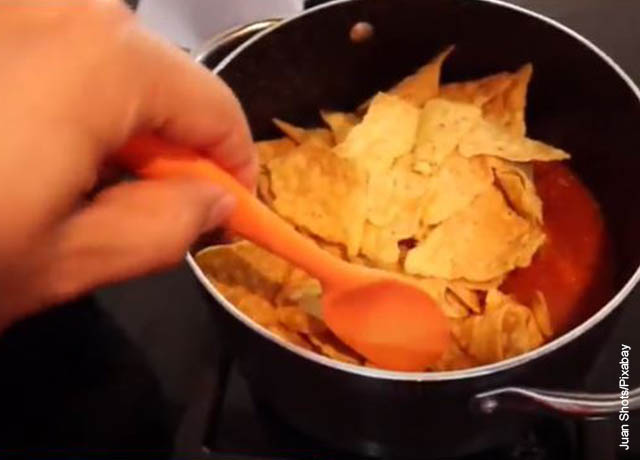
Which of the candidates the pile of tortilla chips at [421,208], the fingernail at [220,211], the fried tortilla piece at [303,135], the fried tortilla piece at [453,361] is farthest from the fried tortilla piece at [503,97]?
the fingernail at [220,211]

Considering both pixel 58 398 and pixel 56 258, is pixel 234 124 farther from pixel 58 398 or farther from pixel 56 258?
pixel 58 398

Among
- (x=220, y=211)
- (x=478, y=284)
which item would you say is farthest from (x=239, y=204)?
(x=478, y=284)

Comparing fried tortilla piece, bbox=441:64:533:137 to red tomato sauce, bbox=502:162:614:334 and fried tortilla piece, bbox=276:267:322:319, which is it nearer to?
red tomato sauce, bbox=502:162:614:334

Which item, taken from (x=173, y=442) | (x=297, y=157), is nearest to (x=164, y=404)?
(x=173, y=442)

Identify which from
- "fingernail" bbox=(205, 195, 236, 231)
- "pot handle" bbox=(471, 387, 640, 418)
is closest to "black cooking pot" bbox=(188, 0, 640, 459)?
"pot handle" bbox=(471, 387, 640, 418)

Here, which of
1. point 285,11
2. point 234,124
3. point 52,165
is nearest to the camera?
point 52,165

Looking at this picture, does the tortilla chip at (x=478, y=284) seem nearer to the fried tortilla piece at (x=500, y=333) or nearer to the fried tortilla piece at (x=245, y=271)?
the fried tortilla piece at (x=500, y=333)
